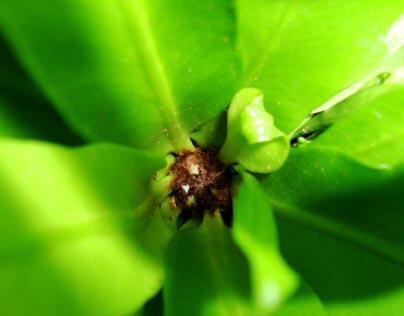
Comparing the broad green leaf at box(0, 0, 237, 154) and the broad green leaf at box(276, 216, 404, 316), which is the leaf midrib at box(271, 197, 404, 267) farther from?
the broad green leaf at box(0, 0, 237, 154)

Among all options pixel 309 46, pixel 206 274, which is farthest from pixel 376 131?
pixel 206 274

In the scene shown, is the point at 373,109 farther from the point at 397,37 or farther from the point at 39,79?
the point at 39,79

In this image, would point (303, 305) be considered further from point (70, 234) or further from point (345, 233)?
point (70, 234)

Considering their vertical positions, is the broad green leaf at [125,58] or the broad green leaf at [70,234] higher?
the broad green leaf at [125,58]

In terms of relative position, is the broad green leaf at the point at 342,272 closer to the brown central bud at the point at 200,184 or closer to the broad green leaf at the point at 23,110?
the brown central bud at the point at 200,184

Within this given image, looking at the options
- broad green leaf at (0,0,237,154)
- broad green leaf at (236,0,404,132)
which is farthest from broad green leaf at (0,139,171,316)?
broad green leaf at (236,0,404,132)

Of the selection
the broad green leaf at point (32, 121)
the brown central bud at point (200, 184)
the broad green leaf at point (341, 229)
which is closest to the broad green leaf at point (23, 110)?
the broad green leaf at point (32, 121)

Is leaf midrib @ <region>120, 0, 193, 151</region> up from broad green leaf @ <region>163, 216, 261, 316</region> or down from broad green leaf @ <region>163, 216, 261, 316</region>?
up
